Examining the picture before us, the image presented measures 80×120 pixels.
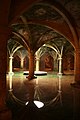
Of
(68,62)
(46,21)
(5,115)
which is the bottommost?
(5,115)

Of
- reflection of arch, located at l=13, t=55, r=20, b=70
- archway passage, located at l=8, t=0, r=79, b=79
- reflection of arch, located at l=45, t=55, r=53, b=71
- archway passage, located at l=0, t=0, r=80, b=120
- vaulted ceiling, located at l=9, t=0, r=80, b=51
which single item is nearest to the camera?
archway passage, located at l=0, t=0, r=80, b=120

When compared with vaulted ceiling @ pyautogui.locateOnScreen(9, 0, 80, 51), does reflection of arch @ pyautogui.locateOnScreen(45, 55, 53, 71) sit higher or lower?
lower

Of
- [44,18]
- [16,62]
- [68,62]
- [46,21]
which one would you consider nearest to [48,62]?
[68,62]

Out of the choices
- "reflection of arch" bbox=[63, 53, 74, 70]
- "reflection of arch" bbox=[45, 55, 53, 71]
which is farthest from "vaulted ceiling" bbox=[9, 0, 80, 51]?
"reflection of arch" bbox=[45, 55, 53, 71]

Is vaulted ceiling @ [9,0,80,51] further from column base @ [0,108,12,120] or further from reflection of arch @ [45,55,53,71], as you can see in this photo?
reflection of arch @ [45,55,53,71]

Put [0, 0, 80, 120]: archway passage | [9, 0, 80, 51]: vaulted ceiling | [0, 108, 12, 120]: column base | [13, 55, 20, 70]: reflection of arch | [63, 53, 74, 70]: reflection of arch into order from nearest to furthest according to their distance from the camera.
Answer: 1. [0, 108, 12, 120]: column base
2. [0, 0, 80, 120]: archway passage
3. [9, 0, 80, 51]: vaulted ceiling
4. [63, 53, 74, 70]: reflection of arch
5. [13, 55, 20, 70]: reflection of arch

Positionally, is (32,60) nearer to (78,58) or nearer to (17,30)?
(17,30)

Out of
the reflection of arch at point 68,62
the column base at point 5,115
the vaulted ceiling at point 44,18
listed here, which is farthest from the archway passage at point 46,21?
the reflection of arch at point 68,62

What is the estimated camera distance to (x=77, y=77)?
11555 millimetres

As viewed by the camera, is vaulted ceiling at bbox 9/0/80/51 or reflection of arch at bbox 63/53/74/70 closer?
vaulted ceiling at bbox 9/0/80/51

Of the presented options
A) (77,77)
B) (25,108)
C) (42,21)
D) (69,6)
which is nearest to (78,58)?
(77,77)

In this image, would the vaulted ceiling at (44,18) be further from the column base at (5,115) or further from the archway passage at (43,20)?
the column base at (5,115)

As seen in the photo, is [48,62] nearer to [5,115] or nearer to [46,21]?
[46,21]

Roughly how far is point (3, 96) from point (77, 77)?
738 centimetres
